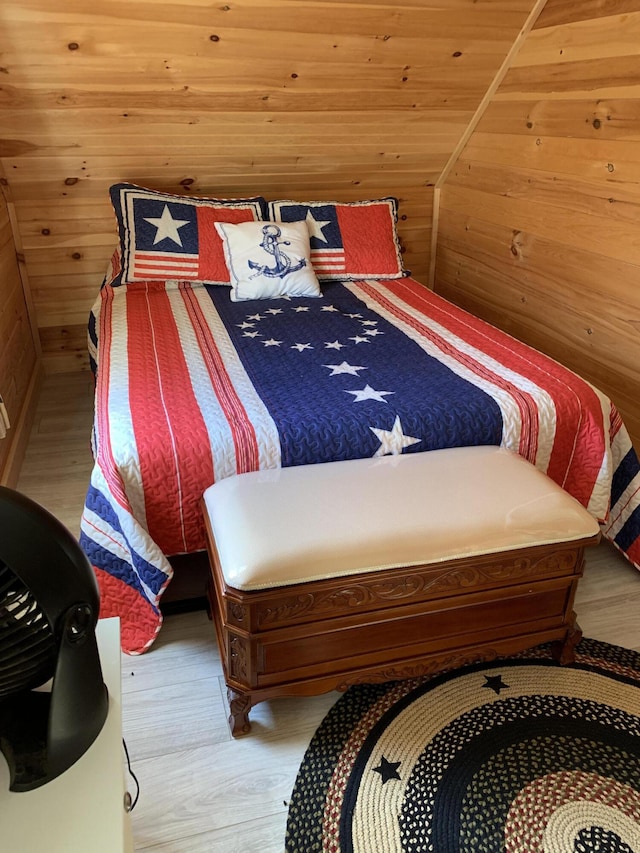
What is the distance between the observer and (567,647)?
154 cm

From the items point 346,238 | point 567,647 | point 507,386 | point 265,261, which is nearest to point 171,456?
point 507,386

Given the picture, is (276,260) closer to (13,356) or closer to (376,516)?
(13,356)

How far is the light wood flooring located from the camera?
1.21m

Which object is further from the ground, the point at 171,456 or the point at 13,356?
the point at 171,456

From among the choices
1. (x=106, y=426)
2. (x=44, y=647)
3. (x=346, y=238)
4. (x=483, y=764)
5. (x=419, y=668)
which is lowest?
(x=483, y=764)

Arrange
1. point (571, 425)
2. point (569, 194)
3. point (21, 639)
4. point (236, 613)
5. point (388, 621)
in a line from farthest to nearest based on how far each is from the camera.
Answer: point (569, 194) → point (571, 425) → point (388, 621) → point (236, 613) → point (21, 639)

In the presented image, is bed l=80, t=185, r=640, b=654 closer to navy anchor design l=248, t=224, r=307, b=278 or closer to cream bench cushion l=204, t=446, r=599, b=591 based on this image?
cream bench cushion l=204, t=446, r=599, b=591

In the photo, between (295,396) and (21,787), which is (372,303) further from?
(21,787)

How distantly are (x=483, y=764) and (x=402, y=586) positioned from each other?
1.35 ft

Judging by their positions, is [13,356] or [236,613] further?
[13,356]

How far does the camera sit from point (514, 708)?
1446 mm

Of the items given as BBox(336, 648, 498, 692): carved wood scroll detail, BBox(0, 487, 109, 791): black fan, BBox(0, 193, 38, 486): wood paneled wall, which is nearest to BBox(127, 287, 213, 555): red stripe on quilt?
BBox(336, 648, 498, 692): carved wood scroll detail

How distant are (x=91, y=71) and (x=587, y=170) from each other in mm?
1775

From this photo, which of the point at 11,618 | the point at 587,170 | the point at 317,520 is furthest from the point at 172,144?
the point at 11,618
